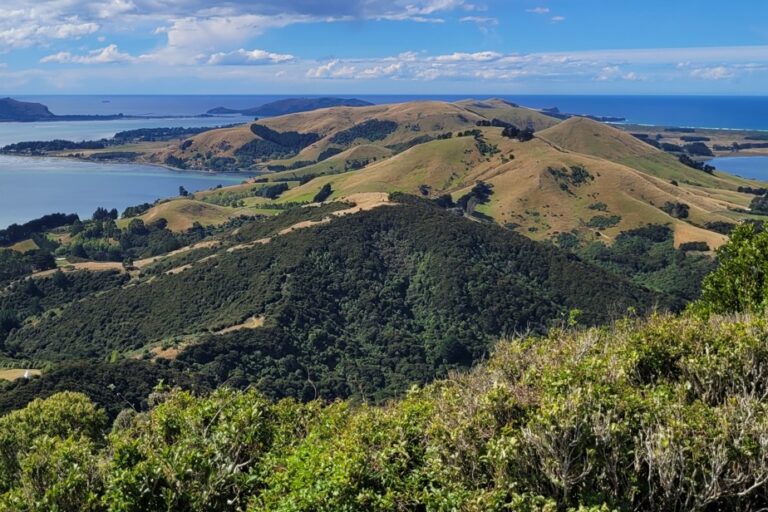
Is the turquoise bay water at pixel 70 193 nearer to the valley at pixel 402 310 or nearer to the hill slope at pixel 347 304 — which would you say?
the valley at pixel 402 310

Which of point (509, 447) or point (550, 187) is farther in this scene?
point (550, 187)

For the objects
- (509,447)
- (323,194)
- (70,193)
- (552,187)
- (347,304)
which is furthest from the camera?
(70,193)

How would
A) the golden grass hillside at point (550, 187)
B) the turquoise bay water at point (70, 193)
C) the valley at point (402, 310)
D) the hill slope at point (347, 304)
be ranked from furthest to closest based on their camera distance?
1. the turquoise bay water at point (70, 193)
2. the golden grass hillside at point (550, 187)
3. the hill slope at point (347, 304)
4. the valley at point (402, 310)

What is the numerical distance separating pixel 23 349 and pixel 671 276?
84.4m

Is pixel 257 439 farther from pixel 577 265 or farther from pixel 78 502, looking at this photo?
pixel 577 265

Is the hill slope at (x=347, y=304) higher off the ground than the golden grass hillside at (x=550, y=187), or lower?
lower

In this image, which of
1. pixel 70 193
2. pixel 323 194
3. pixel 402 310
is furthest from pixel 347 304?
pixel 70 193

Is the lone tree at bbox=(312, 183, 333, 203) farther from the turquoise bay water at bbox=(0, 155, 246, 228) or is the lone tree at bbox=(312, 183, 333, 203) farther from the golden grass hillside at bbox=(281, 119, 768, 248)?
the turquoise bay water at bbox=(0, 155, 246, 228)

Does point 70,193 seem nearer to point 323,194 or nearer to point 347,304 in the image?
point 323,194

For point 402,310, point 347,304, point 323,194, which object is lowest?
point 402,310

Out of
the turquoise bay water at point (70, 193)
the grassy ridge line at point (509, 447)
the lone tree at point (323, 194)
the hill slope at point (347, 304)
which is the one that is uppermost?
the grassy ridge line at point (509, 447)

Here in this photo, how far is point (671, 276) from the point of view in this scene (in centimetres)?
8925

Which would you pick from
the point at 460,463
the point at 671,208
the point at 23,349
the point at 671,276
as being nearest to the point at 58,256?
the point at 23,349

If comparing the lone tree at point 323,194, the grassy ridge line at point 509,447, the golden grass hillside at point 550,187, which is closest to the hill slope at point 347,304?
the golden grass hillside at point 550,187
